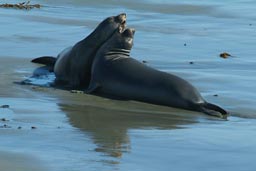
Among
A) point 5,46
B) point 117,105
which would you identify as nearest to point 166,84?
point 117,105

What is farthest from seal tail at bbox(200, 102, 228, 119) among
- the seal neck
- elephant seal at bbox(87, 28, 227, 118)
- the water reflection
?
the seal neck

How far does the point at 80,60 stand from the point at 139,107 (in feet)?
4.51

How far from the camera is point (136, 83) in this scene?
795 centimetres

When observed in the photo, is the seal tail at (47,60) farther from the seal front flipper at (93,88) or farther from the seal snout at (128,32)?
the seal front flipper at (93,88)

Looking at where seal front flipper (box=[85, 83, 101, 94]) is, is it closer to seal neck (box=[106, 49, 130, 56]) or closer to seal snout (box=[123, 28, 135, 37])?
seal neck (box=[106, 49, 130, 56])

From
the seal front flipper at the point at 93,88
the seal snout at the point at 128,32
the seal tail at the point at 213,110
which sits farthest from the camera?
the seal snout at the point at 128,32

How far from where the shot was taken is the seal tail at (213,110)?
7180mm

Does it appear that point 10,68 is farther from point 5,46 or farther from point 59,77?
point 5,46

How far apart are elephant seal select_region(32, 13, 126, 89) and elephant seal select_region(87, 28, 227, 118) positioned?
0.13 metres

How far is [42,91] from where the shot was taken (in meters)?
7.98

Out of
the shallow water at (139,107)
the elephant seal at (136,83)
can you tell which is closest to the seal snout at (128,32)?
the elephant seal at (136,83)

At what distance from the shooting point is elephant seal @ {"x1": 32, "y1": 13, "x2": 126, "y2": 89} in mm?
8672

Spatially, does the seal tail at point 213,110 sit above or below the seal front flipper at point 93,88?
above

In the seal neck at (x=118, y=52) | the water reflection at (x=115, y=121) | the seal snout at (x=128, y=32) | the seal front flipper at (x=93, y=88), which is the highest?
the seal snout at (x=128, y=32)
